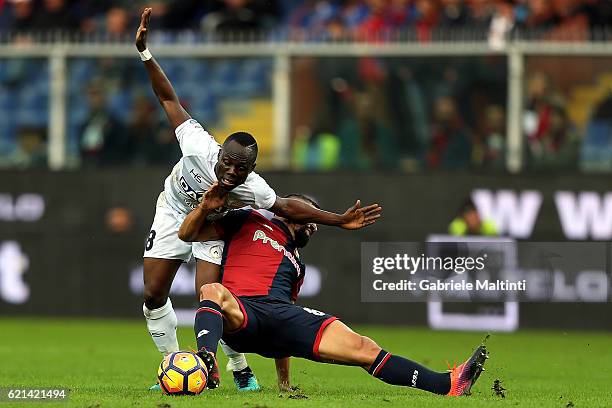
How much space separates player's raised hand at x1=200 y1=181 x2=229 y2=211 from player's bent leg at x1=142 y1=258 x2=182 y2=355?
221 centimetres

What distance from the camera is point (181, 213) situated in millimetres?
11742

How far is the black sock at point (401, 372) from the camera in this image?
9.57m

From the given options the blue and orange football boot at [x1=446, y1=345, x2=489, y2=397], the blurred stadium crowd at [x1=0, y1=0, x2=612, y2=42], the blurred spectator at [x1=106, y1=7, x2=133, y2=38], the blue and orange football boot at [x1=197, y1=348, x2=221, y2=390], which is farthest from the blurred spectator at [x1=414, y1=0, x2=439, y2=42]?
the blue and orange football boot at [x1=197, y1=348, x2=221, y2=390]

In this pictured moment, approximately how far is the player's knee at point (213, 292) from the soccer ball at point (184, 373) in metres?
0.42

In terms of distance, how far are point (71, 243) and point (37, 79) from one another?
2505mm

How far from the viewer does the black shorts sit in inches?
378

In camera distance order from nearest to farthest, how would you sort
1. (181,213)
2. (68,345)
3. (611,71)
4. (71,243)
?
(181,213) < (68,345) < (611,71) < (71,243)

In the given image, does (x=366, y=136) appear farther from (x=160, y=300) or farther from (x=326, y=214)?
(x=326, y=214)

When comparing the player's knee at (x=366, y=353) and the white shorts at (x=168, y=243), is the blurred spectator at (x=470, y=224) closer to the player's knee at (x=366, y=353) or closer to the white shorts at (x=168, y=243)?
the white shorts at (x=168, y=243)

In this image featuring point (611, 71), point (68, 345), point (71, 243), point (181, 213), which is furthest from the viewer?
point (71, 243)

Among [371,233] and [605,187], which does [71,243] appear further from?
[605,187]

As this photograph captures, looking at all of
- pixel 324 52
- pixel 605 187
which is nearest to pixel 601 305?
A: pixel 605 187

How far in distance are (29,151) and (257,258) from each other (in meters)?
10.4

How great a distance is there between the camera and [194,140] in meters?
10.9
